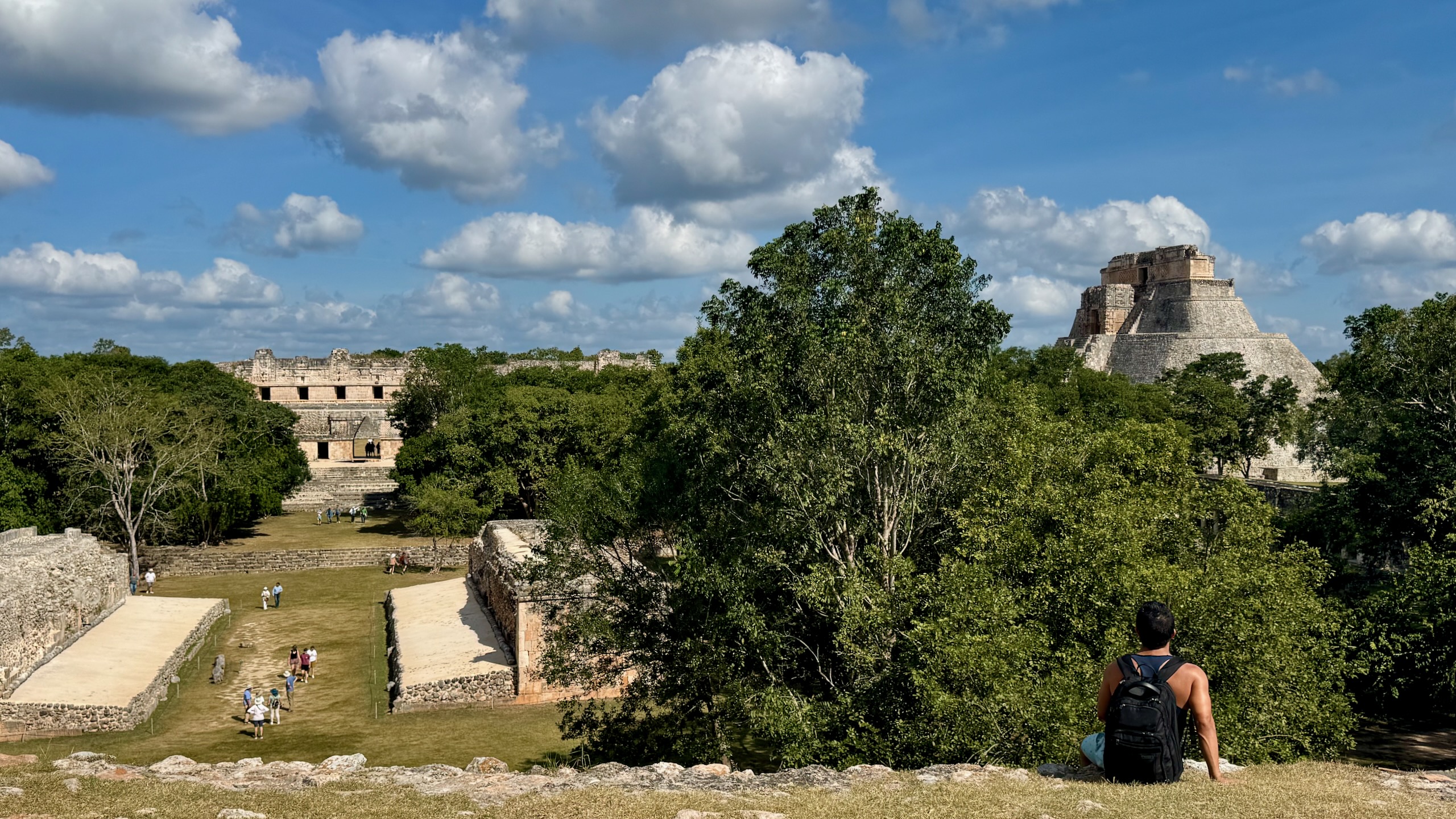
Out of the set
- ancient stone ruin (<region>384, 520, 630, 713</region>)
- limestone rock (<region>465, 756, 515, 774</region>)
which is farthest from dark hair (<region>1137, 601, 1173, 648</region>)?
ancient stone ruin (<region>384, 520, 630, 713</region>)

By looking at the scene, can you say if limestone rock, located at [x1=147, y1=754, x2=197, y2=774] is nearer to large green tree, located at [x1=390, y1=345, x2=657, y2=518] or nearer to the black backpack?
the black backpack

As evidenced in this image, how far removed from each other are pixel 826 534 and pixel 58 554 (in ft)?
63.2

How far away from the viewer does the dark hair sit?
17.4 ft

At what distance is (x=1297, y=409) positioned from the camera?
132 ft

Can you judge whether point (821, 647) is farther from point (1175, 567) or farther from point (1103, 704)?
point (1103, 704)

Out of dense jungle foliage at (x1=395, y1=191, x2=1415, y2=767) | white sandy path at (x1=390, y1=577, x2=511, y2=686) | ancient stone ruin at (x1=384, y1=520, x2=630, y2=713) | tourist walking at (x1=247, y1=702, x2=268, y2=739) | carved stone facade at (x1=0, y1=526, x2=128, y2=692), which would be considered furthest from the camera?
white sandy path at (x1=390, y1=577, x2=511, y2=686)

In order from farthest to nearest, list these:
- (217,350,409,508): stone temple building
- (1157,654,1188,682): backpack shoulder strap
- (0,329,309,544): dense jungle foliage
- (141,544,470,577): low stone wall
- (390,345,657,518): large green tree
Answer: (217,350,409,508): stone temple building
(390,345,657,518): large green tree
(141,544,470,577): low stone wall
(0,329,309,544): dense jungle foliage
(1157,654,1188,682): backpack shoulder strap

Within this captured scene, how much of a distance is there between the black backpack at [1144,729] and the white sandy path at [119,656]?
702 inches

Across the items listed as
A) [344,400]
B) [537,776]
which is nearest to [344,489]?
[344,400]

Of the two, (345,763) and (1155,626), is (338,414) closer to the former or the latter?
(345,763)

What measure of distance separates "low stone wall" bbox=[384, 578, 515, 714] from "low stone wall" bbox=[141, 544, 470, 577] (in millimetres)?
14458

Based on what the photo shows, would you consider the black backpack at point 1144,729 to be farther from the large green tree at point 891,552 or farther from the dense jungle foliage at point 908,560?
the large green tree at point 891,552

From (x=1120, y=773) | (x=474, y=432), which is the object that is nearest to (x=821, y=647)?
(x=1120, y=773)

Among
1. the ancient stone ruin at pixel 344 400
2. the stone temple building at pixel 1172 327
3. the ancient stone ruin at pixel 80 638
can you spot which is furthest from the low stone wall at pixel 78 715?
the stone temple building at pixel 1172 327
